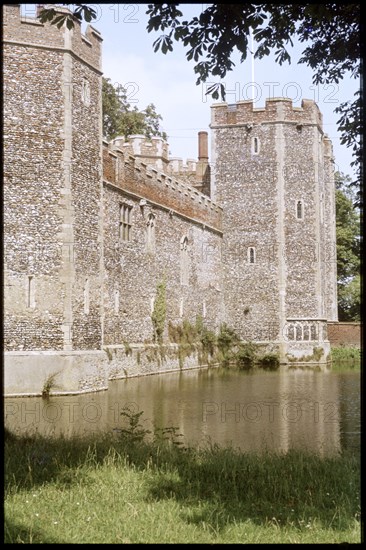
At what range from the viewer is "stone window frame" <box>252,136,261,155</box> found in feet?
108

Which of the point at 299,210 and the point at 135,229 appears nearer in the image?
the point at 135,229

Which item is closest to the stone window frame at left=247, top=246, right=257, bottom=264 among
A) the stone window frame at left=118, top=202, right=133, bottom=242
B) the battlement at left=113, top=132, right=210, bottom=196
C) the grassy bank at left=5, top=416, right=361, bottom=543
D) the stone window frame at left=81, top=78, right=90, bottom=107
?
the battlement at left=113, top=132, right=210, bottom=196

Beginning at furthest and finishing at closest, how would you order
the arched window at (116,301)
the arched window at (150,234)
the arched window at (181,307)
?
the arched window at (181,307), the arched window at (150,234), the arched window at (116,301)

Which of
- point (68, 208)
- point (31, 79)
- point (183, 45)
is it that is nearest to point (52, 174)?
point (68, 208)

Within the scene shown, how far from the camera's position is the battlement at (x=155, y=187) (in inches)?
866

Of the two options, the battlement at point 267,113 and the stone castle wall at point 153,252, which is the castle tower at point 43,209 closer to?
the stone castle wall at point 153,252

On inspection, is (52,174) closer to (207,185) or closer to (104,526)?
(104,526)

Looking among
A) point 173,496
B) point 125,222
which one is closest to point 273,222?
point 125,222

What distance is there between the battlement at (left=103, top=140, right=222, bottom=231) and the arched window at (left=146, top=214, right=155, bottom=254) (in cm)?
66

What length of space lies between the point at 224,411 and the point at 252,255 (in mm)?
19905

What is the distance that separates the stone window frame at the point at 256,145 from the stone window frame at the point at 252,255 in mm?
4303

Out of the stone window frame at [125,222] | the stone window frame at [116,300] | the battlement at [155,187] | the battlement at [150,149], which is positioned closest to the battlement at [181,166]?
the battlement at [150,149]

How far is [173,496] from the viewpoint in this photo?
5984mm

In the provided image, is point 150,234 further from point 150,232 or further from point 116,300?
point 116,300
